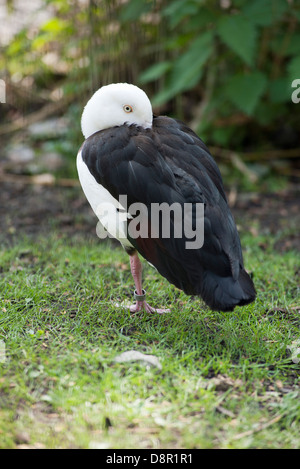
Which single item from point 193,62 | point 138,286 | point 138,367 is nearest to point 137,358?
point 138,367

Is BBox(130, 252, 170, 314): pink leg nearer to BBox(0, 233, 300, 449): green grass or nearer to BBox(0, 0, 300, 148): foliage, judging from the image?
BBox(0, 233, 300, 449): green grass

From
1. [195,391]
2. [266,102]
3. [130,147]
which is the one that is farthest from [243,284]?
[266,102]

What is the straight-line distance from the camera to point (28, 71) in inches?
307

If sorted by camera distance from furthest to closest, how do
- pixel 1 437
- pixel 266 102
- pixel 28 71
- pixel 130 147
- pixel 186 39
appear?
pixel 28 71 → pixel 266 102 → pixel 186 39 → pixel 130 147 → pixel 1 437

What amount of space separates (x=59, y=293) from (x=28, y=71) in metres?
4.82

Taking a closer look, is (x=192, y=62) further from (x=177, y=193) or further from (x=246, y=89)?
(x=177, y=193)

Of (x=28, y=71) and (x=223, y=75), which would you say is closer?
(x=223, y=75)

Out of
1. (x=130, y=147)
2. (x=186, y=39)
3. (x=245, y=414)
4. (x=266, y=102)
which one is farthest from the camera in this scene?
(x=266, y=102)

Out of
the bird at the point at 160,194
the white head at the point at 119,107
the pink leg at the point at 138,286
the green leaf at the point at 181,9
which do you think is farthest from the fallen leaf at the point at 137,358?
the green leaf at the point at 181,9

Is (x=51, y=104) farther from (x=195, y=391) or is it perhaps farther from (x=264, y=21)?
(x=195, y=391)

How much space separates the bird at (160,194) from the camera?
308 centimetres

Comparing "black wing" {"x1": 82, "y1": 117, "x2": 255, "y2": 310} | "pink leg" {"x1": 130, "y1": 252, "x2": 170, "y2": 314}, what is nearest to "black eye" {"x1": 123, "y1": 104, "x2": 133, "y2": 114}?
"black wing" {"x1": 82, "y1": 117, "x2": 255, "y2": 310}

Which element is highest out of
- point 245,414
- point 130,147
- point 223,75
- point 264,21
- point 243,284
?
point 264,21

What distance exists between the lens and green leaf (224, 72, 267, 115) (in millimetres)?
5855
